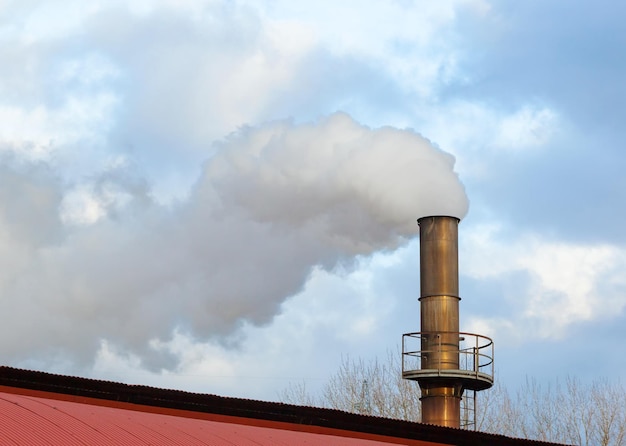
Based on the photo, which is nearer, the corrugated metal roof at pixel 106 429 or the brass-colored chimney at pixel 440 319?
the corrugated metal roof at pixel 106 429

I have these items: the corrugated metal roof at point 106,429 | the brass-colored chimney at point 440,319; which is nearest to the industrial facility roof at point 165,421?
the corrugated metal roof at point 106,429

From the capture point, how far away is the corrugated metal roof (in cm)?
1271

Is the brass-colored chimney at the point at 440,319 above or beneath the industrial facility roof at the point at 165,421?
above

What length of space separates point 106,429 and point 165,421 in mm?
1780

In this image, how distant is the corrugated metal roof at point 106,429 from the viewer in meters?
12.7

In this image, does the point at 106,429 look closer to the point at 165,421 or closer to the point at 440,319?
the point at 165,421

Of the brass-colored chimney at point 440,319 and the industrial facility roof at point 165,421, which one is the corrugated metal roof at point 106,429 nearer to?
the industrial facility roof at point 165,421

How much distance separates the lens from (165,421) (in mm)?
15352

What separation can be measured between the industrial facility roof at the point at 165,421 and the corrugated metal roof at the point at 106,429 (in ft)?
0.04

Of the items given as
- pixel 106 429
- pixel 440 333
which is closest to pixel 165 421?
pixel 106 429

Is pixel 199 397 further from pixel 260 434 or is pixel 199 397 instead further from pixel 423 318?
pixel 423 318

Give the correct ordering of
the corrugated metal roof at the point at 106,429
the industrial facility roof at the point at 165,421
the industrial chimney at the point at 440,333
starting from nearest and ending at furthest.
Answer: the corrugated metal roof at the point at 106,429
the industrial facility roof at the point at 165,421
the industrial chimney at the point at 440,333

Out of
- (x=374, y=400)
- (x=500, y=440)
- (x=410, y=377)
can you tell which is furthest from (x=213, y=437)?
(x=374, y=400)

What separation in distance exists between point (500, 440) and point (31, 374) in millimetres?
9421
